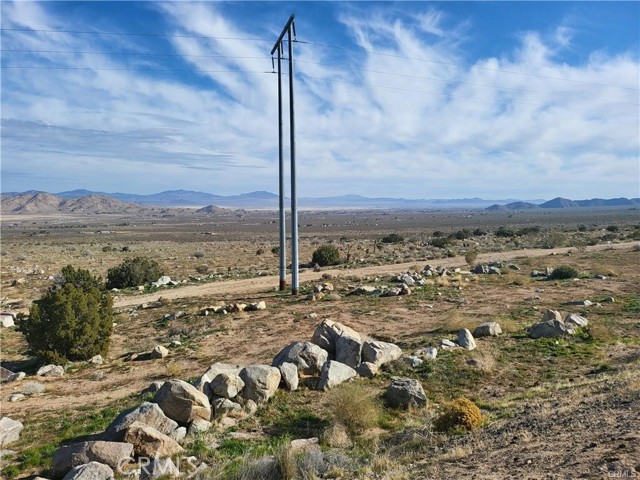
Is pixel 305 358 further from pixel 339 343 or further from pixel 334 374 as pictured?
pixel 339 343

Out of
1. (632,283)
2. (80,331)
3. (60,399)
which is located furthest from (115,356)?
(632,283)

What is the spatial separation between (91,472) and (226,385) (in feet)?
12.4

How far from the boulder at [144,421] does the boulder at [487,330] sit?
35.6ft

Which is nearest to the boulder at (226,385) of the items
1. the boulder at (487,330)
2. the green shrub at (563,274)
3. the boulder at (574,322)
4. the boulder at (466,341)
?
the boulder at (466,341)

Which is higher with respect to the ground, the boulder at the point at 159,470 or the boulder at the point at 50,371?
the boulder at the point at 159,470

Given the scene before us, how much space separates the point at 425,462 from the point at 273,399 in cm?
460

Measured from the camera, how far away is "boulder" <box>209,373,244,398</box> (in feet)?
37.6

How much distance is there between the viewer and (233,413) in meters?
11.1

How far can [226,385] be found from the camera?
1152 centimetres

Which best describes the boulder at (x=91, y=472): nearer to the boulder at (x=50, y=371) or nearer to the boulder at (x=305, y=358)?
the boulder at (x=305, y=358)

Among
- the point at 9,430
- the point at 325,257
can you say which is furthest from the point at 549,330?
the point at 325,257

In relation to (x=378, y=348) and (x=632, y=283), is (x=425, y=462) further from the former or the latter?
(x=632, y=283)

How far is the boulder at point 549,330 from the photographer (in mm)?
16625

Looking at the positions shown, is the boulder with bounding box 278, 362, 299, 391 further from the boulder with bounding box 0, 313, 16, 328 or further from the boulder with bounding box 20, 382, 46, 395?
the boulder with bounding box 0, 313, 16, 328
